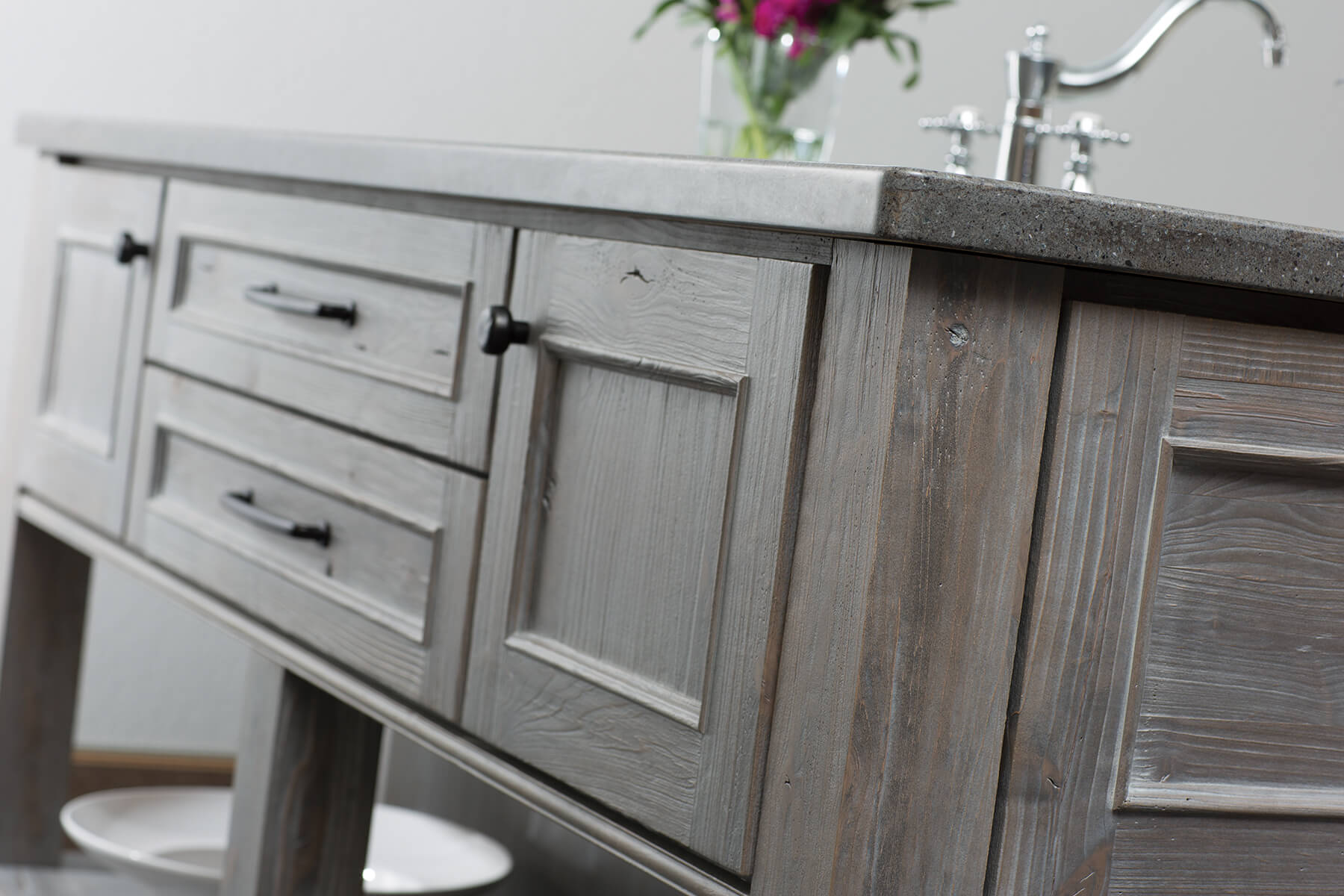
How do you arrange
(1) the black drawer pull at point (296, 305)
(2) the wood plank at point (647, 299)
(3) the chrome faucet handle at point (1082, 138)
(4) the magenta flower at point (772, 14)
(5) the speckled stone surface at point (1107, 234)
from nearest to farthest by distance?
(5) the speckled stone surface at point (1107, 234), (2) the wood plank at point (647, 299), (1) the black drawer pull at point (296, 305), (3) the chrome faucet handle at point (1082, 138), (4) the magenta flower at point (772, 14)

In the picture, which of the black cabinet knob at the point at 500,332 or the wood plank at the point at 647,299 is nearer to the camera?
the wood plank at the point at 647,299

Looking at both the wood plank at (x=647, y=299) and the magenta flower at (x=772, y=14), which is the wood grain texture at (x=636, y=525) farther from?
the magenta flower at (x=772, y=14)

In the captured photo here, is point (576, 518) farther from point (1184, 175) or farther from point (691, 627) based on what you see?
point (1184, 175)

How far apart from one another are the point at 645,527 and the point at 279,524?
0.35 metres

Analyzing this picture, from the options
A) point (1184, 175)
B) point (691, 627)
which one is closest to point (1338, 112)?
point (1184, 175)

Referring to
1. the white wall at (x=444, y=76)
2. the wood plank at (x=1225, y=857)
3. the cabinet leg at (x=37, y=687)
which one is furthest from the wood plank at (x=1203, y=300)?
the white wall at (x=444, y=76)

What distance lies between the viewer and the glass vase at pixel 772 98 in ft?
4.20

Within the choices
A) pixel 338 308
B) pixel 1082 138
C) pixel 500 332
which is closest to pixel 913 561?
pixel 500 332

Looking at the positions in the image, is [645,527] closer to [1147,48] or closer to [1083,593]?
[1083,593]

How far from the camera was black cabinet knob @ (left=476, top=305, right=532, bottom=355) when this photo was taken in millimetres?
771

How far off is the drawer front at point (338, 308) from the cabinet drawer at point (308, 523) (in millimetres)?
21

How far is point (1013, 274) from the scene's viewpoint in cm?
58

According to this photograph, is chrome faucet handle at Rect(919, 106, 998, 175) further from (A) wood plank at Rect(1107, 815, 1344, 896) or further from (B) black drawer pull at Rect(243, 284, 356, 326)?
(A) wood plank at Rect(1107, 815, 1344, 896)

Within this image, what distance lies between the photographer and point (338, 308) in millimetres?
935
